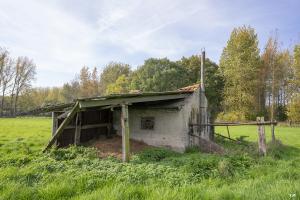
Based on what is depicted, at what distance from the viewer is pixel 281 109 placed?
41469 mm

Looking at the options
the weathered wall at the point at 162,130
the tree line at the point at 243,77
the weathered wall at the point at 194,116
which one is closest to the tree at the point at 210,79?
the tree line at the point at 243,77

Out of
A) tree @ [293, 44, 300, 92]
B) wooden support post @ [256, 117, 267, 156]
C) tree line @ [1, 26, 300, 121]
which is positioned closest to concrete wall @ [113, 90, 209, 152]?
wooden support post @ [256, 117, 267, 156]

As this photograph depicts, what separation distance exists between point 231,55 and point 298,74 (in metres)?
9.07

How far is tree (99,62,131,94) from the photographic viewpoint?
57.6m

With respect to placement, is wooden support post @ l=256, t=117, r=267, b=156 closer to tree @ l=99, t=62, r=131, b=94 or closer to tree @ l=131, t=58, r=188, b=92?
tree @ l=131, t=58, r=188, b=92

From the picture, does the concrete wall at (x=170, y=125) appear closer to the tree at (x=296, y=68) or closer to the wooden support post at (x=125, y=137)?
the wooden support post at (x=125, y=137)

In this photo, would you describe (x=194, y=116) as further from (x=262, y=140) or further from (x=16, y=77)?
(x=16, y=77)

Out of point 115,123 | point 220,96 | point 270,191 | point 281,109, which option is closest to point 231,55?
point 220,96

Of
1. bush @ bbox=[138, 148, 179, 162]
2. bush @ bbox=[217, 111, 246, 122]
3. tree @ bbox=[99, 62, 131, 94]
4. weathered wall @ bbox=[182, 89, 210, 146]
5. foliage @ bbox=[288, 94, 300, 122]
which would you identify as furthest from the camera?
tree @ bbox=[99, 62, 131, 94]

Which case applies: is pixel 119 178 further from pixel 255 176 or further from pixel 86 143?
pixel 86 143

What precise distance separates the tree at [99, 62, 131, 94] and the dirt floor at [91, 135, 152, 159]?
148 feet

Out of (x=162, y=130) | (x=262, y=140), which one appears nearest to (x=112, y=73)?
(x=162, y=130)

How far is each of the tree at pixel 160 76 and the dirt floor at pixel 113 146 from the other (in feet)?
96.3

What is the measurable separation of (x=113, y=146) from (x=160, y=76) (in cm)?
3165
